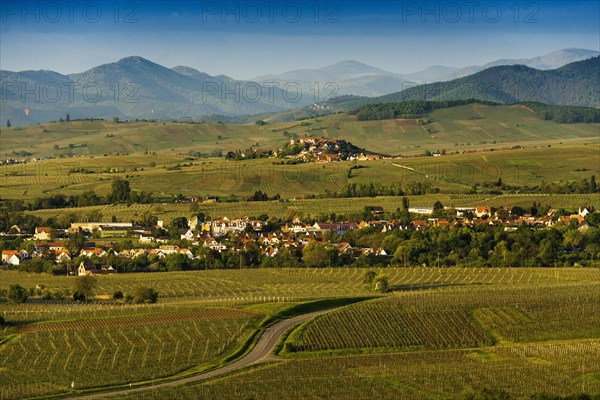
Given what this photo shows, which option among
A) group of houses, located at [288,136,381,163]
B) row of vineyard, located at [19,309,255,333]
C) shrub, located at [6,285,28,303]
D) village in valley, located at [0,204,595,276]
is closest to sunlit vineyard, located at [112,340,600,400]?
row of vineyard, located at [19,309,255,333]

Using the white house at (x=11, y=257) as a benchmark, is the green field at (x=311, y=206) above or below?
above

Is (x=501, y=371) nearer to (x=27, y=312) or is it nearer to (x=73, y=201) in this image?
(x=27, y=312)

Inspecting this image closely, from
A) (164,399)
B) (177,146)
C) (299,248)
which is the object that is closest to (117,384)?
(164,399)

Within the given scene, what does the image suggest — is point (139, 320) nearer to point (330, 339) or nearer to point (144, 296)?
point (144, 296)

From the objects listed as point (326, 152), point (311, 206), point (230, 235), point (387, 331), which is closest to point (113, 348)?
point (387, 331)

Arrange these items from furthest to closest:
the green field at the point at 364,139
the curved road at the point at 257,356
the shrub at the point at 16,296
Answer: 1. the green field at the point at 364,139
2. the shrub at the point at 16,296
3. the curved road at the point at 257,356

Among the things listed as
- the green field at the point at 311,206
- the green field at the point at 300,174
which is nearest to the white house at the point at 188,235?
the green field at the point at 311,206

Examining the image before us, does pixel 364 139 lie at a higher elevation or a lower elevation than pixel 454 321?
higher

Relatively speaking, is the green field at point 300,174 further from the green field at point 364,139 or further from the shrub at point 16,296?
the shrub at point 16,296

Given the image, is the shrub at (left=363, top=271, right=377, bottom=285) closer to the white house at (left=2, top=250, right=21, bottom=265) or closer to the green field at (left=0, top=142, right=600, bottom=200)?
the white house at (left=2, top=250, right=21, bottom=265)
